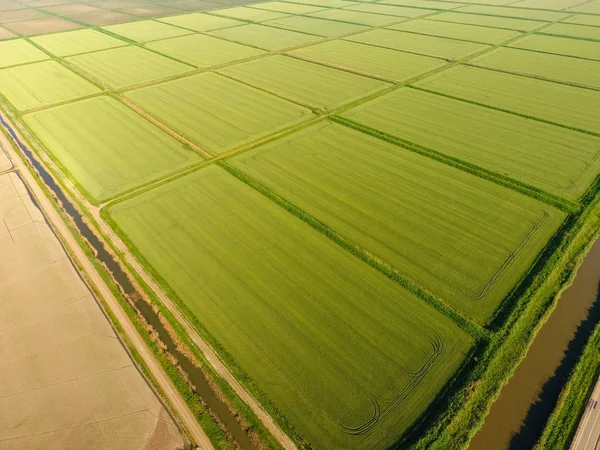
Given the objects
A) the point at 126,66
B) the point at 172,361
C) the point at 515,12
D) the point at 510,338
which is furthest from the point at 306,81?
the point at 515,12

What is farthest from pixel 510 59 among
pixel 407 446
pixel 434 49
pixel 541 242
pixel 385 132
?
pixel 407 446

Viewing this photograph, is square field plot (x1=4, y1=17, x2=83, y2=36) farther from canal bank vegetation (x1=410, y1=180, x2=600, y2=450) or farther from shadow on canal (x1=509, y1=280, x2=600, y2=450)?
shadow on canal (x1=509, y1=280, x2=600, y2=450)

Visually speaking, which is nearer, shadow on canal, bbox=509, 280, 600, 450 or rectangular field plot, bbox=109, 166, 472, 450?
shadow on canal, bbox=509, 280, 600, 450

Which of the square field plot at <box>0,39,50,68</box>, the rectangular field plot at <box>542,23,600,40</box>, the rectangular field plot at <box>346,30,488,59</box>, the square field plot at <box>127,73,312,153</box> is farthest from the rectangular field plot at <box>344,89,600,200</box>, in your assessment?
the square field plot at <box>0,39,50,68</box>

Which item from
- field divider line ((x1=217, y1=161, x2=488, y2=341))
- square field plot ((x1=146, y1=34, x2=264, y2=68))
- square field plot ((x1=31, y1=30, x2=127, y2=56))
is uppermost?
square field plot ((x1=146, y1=34, x2=264, y2=68))

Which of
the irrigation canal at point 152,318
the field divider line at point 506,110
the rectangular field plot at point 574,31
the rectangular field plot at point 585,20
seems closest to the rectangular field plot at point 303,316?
the irrigation canal at point 152,318

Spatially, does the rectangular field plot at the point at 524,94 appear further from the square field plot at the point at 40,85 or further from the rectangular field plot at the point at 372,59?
the square field plot at the point at 40,85
